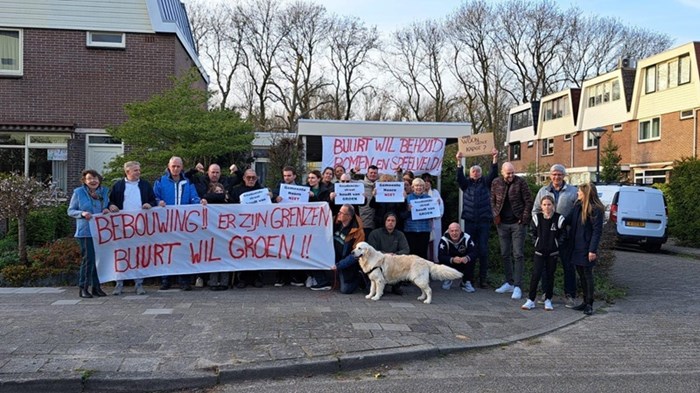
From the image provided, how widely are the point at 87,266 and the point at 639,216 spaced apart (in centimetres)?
1538

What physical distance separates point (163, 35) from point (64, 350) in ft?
46.7

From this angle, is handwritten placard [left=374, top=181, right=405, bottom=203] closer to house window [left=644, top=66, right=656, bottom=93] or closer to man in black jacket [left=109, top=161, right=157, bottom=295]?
man in black jacket [left=109, top=161, right=157, bottom=295]

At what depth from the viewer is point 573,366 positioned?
19.4 ft

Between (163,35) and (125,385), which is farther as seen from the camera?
(163,35)

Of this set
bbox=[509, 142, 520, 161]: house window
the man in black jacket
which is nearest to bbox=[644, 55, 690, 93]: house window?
bbox=[509, 142, 520, 161]: house window

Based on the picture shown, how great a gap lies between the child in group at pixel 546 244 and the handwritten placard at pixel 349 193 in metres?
2.72

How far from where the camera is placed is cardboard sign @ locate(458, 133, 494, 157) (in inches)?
395

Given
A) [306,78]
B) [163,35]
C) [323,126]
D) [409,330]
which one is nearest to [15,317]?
[409,330]

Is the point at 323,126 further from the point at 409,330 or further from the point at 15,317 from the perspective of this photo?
the point at 15,317

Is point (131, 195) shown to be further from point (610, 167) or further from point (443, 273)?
point (610, 167)

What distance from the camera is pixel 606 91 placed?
124 feet

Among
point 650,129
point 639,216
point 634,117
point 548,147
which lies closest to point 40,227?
point 639,216

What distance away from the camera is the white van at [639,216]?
17359mm

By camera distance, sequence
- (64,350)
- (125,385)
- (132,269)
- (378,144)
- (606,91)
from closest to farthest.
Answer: (125,385) → (64,350) → (132,269) → (378,144) → (606,91)
